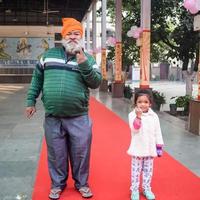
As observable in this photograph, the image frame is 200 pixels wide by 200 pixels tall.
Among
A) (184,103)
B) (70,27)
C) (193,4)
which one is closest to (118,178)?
(70,27)

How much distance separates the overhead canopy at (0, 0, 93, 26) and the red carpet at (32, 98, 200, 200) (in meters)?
25.0

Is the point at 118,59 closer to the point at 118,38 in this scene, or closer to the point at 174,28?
the point at 118,38

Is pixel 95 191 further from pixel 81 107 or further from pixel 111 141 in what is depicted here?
pixel 111 141

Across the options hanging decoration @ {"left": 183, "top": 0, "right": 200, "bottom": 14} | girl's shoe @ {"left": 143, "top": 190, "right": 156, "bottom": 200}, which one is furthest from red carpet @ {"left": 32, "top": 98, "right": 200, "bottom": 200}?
hanging decoration @ {"left": 183, "top": 0, "right": 200, "bottom": 14}

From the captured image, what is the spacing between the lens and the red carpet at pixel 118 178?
4844 mm

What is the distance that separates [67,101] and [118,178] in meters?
1.42

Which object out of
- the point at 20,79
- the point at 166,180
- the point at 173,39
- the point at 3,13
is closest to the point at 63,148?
the point at 166,180

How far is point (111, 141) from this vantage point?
804cm

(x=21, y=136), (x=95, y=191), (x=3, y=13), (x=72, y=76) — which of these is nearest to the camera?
(x=72, y=76)

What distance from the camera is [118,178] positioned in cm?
548

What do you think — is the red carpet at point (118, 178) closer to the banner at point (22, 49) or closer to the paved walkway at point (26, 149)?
the paved walkway at point (26, 149)

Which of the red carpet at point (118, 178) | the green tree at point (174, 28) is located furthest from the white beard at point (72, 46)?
the green tree at point (174, 28)

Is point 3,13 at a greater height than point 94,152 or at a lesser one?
greater

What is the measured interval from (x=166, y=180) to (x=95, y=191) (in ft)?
3.04
